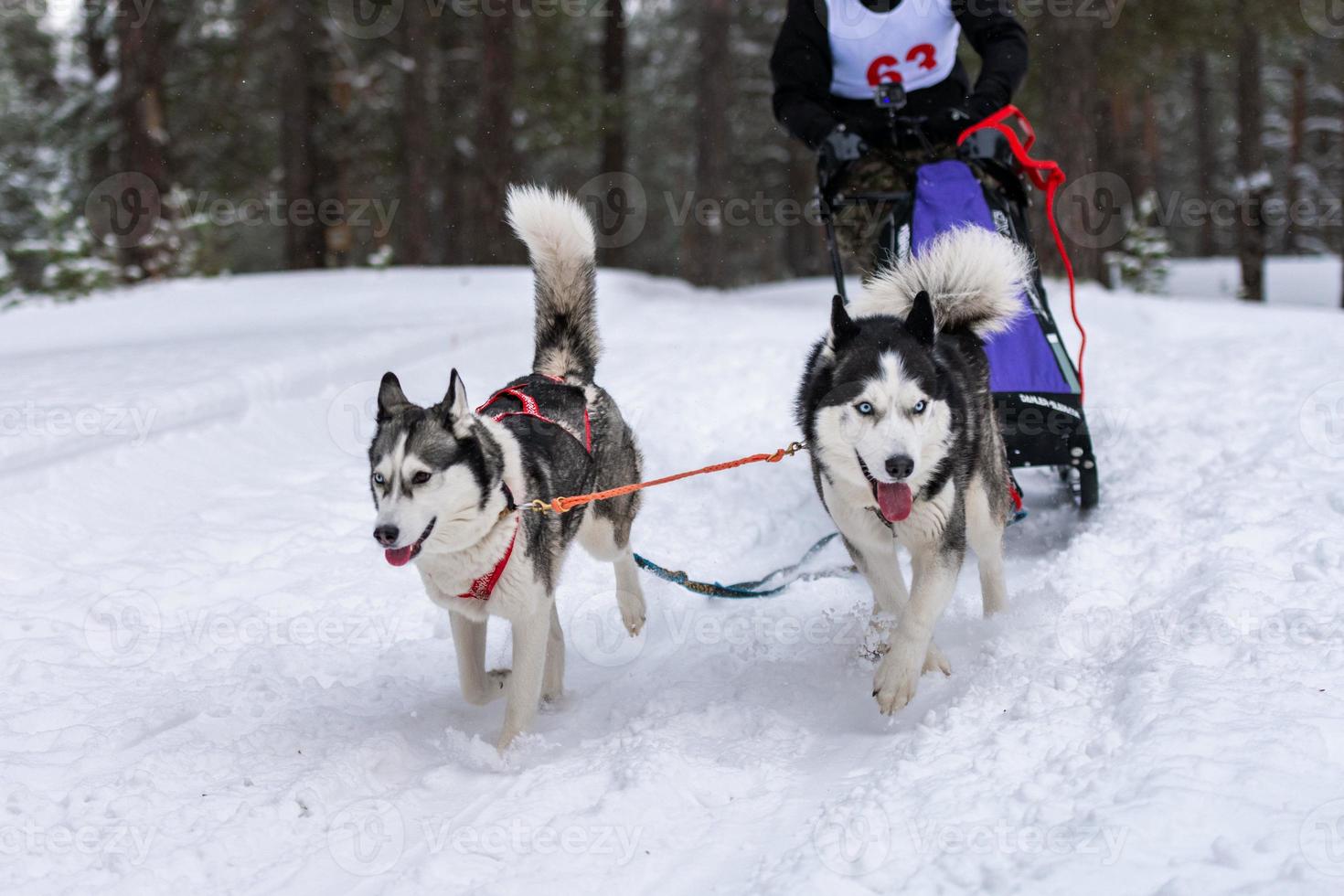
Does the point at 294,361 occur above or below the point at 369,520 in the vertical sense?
above

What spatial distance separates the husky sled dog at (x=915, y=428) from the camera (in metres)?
3.06

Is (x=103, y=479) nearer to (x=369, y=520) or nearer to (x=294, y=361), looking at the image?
(x=369, y=520)

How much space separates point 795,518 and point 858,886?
3375 mm

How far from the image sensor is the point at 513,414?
3.59 meters

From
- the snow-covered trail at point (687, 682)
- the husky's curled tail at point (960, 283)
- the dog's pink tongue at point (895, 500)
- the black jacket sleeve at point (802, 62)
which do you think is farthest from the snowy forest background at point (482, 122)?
the dog's pink tongue at point (895, 500)

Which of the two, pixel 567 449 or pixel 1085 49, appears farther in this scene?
pixel 1085 49

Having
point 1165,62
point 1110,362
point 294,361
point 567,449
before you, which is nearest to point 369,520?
point 567,449

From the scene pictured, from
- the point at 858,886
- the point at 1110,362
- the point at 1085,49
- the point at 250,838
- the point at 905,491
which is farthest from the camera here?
the point at 1085,49

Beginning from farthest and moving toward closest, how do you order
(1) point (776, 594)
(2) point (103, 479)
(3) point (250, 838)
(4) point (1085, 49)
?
(4) point (1085, 49)
(2) point (103, 479)
(1) point (776, 594)
(3) point (250, 838)

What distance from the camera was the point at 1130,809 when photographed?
2256 millimetres

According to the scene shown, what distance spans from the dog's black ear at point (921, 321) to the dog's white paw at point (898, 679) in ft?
3.13

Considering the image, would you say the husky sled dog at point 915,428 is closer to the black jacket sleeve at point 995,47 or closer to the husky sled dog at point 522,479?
the husky sled dog at point 522,479

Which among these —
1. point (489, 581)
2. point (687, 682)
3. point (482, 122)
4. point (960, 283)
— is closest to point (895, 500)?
point (960, 283)

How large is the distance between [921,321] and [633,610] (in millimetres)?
1697
